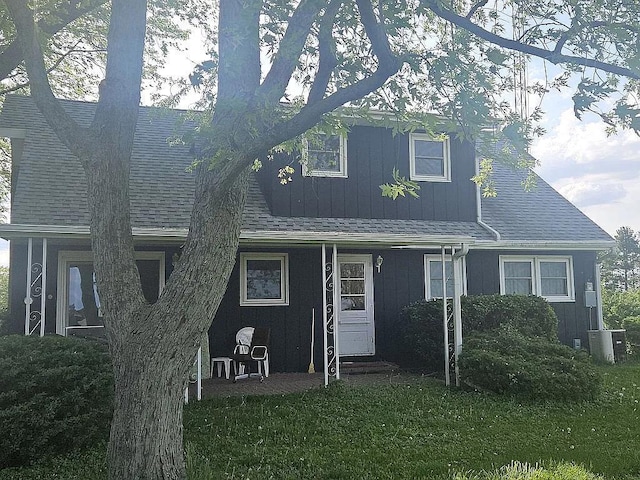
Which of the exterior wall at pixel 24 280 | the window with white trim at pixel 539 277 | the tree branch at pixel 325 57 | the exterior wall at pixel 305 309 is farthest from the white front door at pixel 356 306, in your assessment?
the tree branch at pixel 325 57

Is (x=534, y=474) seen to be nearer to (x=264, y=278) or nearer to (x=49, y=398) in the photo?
(x=49, y=398)

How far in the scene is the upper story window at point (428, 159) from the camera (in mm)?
12469

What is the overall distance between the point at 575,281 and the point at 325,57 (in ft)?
33.8

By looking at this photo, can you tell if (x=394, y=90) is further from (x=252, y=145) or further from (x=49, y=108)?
(x=49, y=108)

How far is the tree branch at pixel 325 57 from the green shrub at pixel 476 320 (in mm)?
6583

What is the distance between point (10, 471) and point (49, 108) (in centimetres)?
341

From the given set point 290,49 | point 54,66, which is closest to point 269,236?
point 290,49

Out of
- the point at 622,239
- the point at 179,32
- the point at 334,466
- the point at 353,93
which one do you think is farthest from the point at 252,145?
the point at 622,239

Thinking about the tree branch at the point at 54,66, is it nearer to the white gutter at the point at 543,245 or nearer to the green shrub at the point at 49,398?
the green shrub at the point at 49,398

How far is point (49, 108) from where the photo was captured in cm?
500

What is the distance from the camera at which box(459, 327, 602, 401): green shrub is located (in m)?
8.29

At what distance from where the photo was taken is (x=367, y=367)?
36.9 feet

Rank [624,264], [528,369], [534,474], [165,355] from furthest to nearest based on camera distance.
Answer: [624,264] < [528,369] < [534,474] < [165,355]

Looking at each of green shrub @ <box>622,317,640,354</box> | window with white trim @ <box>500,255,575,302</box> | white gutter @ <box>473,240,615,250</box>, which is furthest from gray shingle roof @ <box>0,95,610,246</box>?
green shrub @ <box>622,317,640,354</box>
